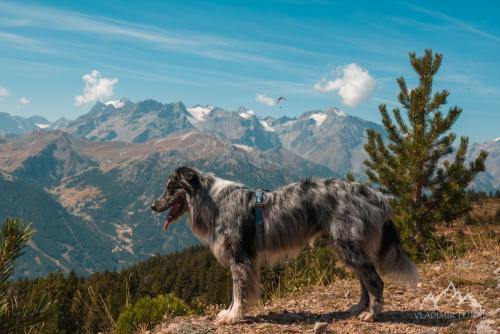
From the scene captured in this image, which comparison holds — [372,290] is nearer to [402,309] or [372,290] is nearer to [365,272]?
[365,272]

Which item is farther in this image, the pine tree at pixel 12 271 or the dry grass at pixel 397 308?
the dry grass at pixel 397 308

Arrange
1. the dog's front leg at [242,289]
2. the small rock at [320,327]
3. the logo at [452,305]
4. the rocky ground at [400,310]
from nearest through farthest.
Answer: the small rock at [320,327]
the rocky ground at [400,310]
the logo at [452,305]
the dog's front leg at [242,289]

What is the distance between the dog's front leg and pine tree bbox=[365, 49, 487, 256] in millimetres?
9956

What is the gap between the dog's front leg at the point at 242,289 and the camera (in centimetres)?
854

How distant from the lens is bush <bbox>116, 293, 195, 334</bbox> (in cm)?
871

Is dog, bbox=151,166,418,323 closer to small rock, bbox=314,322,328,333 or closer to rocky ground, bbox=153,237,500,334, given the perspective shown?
rocky ground, bbox=153,237,500,334

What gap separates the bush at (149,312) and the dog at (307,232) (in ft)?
4.50

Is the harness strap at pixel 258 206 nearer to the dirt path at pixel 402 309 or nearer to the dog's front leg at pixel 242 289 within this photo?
the dog's front leg at pixel 242 289

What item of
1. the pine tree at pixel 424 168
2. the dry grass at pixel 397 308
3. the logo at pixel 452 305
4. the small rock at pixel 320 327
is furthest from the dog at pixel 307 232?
the pine tree at pixel 424 168

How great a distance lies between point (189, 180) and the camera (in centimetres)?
922

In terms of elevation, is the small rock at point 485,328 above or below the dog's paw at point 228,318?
above

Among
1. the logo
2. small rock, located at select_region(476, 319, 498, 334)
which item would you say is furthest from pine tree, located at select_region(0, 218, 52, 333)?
the logo

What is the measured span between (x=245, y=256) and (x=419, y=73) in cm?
1286

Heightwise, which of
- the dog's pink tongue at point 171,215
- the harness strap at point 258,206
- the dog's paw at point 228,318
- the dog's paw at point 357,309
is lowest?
the dog's paw at point 228,318
